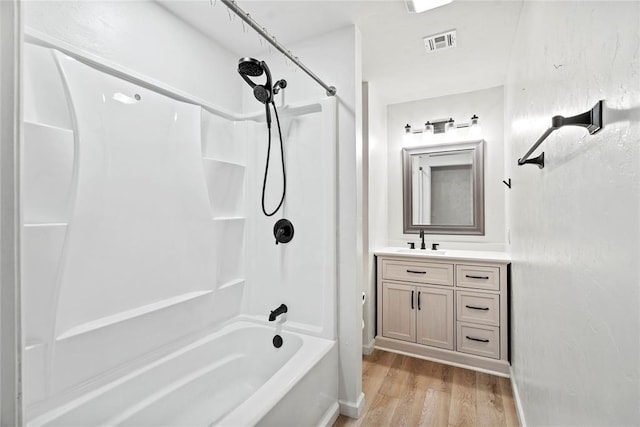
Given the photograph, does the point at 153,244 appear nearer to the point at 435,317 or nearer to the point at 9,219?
the point at 9,219

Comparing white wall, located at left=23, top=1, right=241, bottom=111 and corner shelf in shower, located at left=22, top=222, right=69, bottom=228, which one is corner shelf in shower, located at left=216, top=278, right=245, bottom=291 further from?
white wall, located at left=23, top=1, right=241, bottom=111

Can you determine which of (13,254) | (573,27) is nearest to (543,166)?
(573,27)

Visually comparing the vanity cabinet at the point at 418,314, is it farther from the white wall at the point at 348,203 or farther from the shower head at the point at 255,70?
the shower head at the point at 255,70

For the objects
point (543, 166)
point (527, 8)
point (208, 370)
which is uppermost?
point (527, 8)

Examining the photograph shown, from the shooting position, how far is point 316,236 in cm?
200

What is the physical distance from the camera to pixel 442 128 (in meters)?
3.11

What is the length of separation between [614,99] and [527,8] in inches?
54.0

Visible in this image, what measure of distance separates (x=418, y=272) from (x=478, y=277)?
47cm

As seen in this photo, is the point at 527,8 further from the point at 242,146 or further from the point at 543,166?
the point at 242,146

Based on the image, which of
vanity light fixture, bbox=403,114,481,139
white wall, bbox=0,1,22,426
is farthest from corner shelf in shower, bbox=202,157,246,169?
vanity light fixture, bbox=403,114,481,139

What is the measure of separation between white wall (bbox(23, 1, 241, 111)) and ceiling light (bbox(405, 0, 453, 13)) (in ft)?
4.31

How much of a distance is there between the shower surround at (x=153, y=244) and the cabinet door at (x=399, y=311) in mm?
1031

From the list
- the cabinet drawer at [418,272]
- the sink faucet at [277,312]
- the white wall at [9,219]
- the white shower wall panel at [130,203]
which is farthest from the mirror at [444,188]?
the white wall at [9,219]

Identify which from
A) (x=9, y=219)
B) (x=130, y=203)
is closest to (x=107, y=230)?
(x=130, y=203)
